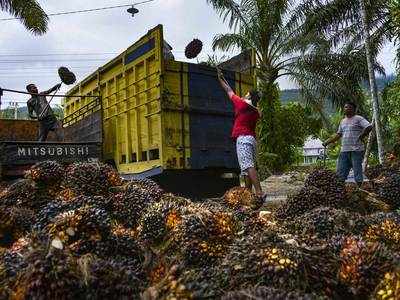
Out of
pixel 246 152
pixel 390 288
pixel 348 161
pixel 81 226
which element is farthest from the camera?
pixel 348 161

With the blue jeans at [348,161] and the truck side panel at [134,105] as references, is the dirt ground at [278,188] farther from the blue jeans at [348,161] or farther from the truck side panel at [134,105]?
the truck side panel at [134,105]

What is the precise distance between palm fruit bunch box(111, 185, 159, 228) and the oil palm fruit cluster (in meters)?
1.07

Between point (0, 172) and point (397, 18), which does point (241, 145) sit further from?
point (397, 18)

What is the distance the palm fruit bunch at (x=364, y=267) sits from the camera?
1927 millimetres

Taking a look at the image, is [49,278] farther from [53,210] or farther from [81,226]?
[53,210]

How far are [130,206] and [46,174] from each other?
857mm

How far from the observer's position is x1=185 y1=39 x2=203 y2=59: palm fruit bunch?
7.61 metres

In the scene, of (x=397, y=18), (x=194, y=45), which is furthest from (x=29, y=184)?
(x=397, y=18)

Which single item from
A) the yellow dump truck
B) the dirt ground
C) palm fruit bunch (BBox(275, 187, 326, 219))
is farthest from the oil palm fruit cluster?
the yellow dump truck

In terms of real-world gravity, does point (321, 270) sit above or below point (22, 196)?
below

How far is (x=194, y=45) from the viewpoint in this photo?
769 cm

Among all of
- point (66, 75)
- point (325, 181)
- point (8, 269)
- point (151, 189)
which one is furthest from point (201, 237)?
point (66, 75)

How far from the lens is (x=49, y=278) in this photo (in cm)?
165

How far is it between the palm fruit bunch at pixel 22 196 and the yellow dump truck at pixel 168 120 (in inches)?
150
